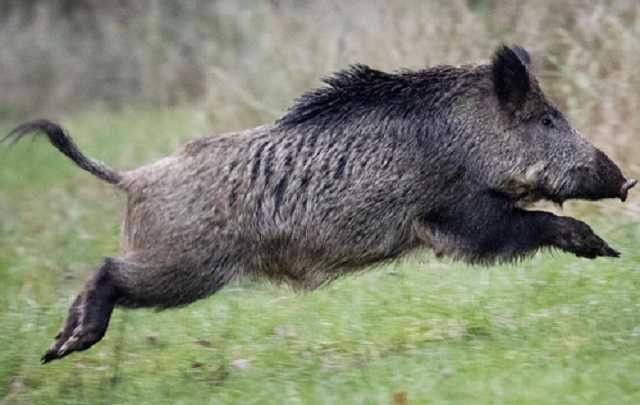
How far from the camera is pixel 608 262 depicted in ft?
22.0

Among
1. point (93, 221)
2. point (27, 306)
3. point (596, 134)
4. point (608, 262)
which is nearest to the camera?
point (608, 262)

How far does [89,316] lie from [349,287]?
2.10 metres

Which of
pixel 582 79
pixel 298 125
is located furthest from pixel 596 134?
pixel 298 125

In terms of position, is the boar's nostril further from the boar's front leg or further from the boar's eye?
the boar's eye

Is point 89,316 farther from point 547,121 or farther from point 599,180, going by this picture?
point 599,180

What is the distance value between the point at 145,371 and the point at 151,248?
0.69 m

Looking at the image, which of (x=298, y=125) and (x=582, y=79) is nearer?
(x=298, y=125)

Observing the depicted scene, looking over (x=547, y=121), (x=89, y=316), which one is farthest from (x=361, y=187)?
(x=89, y=316)

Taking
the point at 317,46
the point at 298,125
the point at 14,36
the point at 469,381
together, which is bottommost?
the point at 469,381

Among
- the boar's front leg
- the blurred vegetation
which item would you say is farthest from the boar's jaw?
the blurred vegetation

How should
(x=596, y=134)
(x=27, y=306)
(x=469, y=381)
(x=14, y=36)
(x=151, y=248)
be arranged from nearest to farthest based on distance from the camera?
(x=469, y=381), (x=151, y=248), (x=27, y=306), (x=596, y=134), (x=14, y=36)

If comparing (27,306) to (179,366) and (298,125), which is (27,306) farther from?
(298,125)

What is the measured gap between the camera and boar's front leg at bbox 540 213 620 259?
18.7 ft

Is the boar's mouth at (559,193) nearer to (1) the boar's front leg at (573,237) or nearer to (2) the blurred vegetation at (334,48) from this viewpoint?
(1) the boar's front leg at (573,237)
